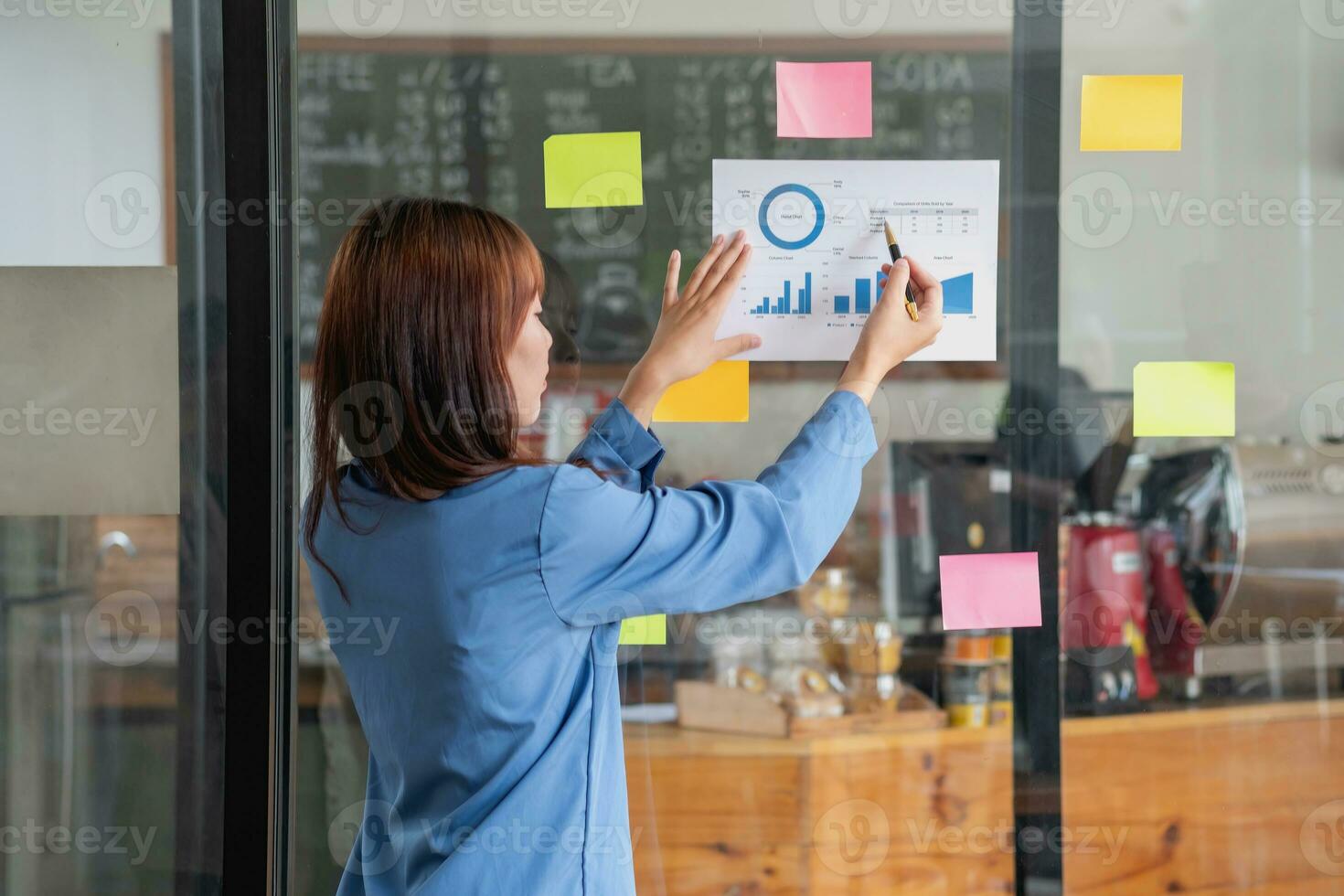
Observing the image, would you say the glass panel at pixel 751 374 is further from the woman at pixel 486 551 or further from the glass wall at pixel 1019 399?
the woman at pixel 486 551

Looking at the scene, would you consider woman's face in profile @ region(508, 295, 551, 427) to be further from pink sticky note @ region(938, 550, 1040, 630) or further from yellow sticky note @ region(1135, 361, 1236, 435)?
yellow sticky note @ region(1135, 361, 1236, 435)

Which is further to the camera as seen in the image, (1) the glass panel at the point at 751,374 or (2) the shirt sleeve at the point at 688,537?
(1) the glass panel at the point at 751,374

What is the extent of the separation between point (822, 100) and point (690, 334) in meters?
0.39

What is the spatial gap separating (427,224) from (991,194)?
2.35 ft

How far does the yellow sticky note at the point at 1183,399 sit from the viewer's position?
1.34m

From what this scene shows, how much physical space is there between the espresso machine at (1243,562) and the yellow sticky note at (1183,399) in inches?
3.5

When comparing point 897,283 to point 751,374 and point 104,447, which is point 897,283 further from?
point 104,447

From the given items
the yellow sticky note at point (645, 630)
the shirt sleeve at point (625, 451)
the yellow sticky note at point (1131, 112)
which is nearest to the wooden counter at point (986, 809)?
the yellow sticky note at point (645, 630)

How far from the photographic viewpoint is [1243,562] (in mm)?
1431

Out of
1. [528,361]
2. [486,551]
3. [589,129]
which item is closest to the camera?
[486,551]

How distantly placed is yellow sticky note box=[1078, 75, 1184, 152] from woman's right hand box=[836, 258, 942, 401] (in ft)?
1.09

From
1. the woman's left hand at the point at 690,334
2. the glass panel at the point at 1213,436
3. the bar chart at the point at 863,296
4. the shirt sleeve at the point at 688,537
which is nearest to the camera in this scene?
the shirt sleeve at the point at 688,537

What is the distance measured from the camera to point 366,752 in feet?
4.57

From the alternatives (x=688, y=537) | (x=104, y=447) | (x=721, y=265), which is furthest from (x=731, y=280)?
(x=104, y=447)
